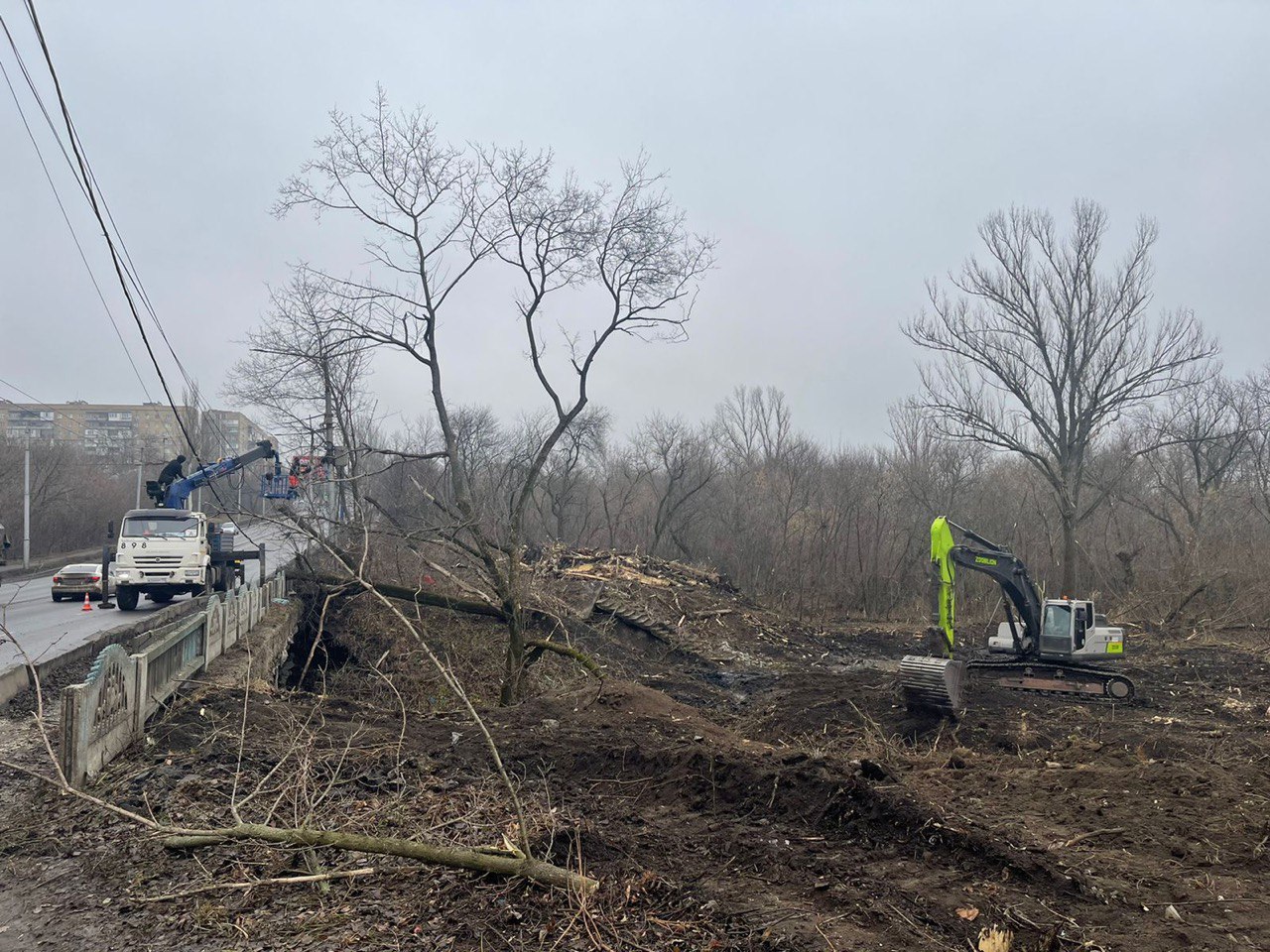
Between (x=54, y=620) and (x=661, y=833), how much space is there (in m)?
18.8

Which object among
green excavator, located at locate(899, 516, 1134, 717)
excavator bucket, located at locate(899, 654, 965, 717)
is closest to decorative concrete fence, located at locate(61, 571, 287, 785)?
excavator bucket, located at locate(899, 654, 965, 717)

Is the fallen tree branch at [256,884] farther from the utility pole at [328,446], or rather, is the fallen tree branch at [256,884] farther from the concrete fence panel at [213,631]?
the utility pole at [328,446]

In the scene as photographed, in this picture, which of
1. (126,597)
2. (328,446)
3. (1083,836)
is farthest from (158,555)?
(1083,836)

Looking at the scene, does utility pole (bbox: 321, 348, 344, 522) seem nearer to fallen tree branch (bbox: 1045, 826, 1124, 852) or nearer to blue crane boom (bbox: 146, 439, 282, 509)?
blue crane boom (bbox: 146, 439, 282, 509)

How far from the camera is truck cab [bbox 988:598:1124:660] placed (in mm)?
16406

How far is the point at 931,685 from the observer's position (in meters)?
12.8

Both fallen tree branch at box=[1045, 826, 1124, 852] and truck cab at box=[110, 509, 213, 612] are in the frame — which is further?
truck cab at box=[110, 509, 213, 612]

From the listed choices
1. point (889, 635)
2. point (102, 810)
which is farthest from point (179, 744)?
point (889, 635)

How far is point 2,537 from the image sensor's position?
1344 inches

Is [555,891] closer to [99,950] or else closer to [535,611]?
[99,950]

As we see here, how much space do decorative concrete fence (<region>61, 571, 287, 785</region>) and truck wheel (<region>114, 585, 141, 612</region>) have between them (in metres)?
12.1

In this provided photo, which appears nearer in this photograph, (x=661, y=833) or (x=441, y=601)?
(x=661, y=833)

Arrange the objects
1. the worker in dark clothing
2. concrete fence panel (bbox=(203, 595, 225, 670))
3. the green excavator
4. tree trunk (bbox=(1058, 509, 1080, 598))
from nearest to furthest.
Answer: concrete fence panel (bbox=(203, 595, 225, 670)), the green excavator, the worker in dark clothing, tree trunk (bbox=(1058, 509, 1080, 598))

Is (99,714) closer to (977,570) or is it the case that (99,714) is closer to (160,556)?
(977,570)
